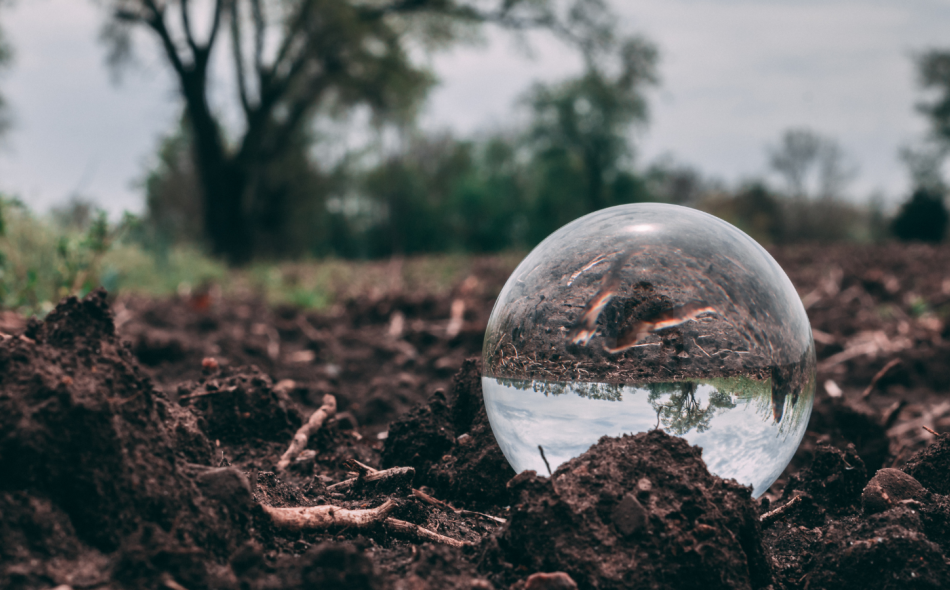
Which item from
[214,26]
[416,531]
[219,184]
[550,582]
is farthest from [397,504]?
[219,184]

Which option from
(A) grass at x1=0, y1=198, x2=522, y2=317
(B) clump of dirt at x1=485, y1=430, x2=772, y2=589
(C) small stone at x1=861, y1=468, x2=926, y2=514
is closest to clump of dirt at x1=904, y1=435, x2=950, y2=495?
(C) small stone at x1=861, y1=468, x2=926, y2=514

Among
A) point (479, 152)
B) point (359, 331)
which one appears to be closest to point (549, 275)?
point (359, 331)

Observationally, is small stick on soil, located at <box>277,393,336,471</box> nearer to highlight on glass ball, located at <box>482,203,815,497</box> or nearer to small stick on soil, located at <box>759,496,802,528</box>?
highlight on glass ball, located at <box>482,203,815,497</box>

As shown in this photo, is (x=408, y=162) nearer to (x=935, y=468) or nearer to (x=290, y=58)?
(x=290, y=58)

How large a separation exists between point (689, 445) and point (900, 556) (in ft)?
1.77

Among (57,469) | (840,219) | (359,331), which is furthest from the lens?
(840,219)

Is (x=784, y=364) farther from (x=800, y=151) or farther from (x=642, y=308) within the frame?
(x=800, y=151)

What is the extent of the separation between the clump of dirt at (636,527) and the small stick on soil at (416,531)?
0.70ft

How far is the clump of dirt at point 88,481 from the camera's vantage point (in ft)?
4.61

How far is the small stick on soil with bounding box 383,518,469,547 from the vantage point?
1804mm

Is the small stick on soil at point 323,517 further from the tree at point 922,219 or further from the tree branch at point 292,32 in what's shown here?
the tree at point 922,219

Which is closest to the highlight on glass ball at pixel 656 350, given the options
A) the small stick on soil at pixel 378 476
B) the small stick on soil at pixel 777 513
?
the small stick on soil at pixel 777 513

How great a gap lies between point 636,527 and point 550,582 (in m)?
0.26

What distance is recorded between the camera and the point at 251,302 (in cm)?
923
